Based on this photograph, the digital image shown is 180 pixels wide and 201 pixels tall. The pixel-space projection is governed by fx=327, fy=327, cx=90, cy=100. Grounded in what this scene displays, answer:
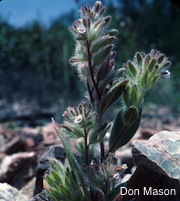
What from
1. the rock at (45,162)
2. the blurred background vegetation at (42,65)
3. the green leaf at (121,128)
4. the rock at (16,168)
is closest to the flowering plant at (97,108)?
the green leaf at (121,128)

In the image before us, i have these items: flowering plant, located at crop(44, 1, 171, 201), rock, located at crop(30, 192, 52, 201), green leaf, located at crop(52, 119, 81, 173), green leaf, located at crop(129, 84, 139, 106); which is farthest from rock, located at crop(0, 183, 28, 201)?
green leaf, located at crop(129, 84, 139, 106)

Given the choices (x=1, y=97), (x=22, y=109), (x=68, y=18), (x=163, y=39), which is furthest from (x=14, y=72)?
(x=163, y=39)

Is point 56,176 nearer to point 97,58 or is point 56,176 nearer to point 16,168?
point 97,58

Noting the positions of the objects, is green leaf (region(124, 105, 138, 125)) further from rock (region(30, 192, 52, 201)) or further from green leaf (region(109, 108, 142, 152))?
rock (region(30, 192, 52, 201))

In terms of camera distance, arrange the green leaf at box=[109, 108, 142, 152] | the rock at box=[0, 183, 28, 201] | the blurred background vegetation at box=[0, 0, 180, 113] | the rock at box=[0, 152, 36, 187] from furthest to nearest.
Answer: the blurred background vegetation at box=[0, 0, 180, 113]
the rock at box=[0, 152, 36, 187]
the rock at box=[0, 183, 28, 201]
the green leaf at box=[109, 108, 142, 152]

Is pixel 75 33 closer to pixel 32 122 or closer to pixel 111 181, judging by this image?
pixel 111 181

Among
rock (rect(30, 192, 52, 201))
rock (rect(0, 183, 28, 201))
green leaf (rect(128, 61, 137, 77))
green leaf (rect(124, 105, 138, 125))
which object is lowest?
rock (rect(0, 183, 28, 201))

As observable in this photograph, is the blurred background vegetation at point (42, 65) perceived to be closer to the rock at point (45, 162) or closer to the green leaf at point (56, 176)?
the rock at point (45, 162)

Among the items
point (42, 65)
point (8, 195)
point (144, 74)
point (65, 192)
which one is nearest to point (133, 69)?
point (144, 74)
